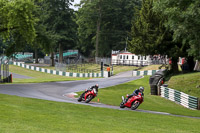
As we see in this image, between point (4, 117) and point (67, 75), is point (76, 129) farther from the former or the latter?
point (67, 75)

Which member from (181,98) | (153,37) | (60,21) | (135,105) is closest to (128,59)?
(60,21)

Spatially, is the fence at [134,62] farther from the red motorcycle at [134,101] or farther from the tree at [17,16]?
the red motorcycle at [134,101]

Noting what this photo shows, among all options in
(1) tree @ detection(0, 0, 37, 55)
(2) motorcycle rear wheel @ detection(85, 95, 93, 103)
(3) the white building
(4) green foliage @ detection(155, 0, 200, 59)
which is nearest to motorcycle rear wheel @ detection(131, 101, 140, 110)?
(2) motorcycle rear wheel @ detection(85, 95, 93, 103)

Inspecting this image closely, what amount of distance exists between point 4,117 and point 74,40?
67.8 metres

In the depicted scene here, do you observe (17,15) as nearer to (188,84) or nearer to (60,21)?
(188,84)

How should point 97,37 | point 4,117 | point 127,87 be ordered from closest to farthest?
1. point 4,117
2. point 127,87
3. point 97,37

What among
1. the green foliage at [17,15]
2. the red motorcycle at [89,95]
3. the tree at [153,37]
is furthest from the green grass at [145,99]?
the green foliage at [17,15]

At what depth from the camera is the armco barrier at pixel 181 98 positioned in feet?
77.4

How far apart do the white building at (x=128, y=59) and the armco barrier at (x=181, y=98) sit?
40.1 metres

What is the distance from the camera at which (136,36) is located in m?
39.4

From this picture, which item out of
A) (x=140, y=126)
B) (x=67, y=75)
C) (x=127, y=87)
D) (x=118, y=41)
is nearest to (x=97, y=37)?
(x=118, y=41)

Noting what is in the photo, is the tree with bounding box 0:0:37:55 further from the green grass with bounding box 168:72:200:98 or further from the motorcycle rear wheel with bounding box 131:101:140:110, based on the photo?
the green grass with bounding box 168:72:200:98

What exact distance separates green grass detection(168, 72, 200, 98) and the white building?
1426 inches

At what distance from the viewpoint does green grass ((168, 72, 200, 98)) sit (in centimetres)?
2845
